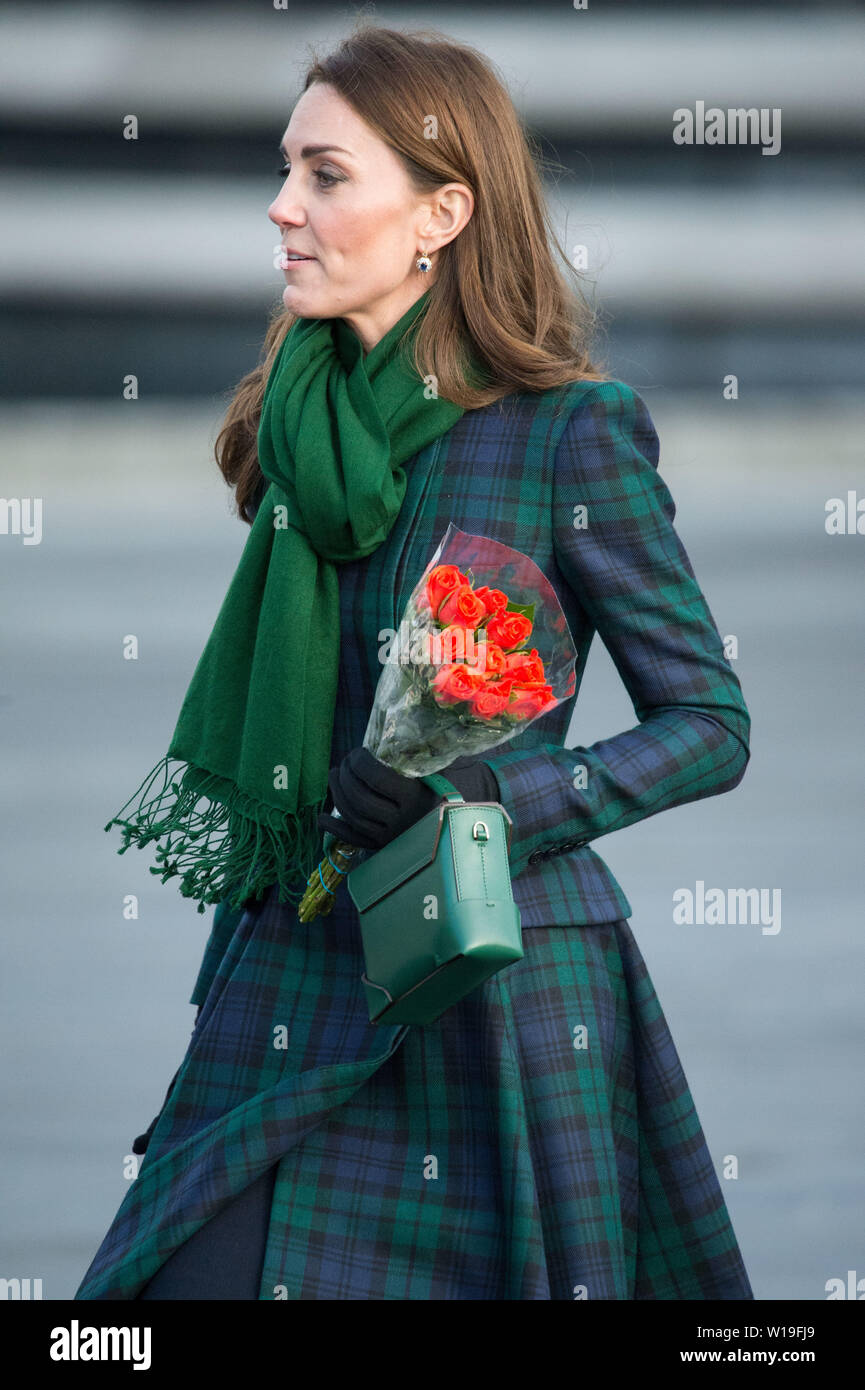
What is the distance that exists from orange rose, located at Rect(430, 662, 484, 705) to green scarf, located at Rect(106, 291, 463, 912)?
0.37 meters

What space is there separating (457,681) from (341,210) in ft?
2.05

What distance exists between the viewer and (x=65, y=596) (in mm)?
9555

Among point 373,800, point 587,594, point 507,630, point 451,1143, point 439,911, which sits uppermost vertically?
point 587,594

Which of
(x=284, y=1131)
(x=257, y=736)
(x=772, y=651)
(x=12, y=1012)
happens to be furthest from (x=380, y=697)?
(x=772, y=651)

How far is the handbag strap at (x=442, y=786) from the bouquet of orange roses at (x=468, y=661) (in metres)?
0.01

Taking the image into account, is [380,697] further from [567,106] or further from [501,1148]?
[567,106]

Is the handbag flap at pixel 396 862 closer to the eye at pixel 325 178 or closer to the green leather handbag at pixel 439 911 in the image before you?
the green leather handbag at pixel 439 911

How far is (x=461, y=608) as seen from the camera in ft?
5.54

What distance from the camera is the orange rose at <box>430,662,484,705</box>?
1676 millimetres

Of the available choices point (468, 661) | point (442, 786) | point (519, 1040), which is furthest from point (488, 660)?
point (519, 1040)

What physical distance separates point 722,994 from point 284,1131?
3.09 metres

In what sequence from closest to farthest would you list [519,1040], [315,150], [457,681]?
[457,681] → [519,1040] → [315,150]

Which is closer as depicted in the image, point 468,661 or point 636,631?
point 468,661

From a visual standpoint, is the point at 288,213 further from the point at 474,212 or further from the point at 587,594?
the point at 587,594
